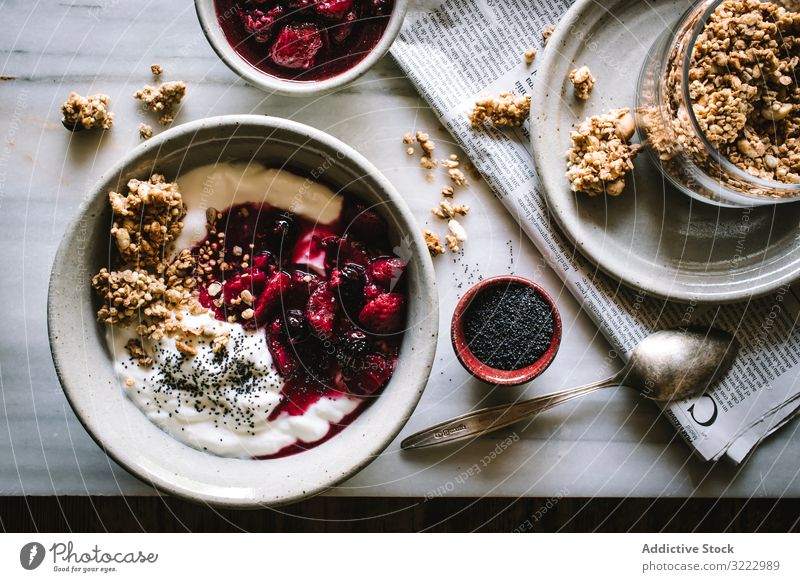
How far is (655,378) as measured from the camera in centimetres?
107

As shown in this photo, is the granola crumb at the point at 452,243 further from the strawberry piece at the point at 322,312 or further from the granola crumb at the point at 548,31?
the granola crumb at the point at 548,31

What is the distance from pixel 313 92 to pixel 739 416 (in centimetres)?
88

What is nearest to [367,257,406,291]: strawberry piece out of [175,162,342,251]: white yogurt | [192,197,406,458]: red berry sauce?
[192,197,406,458]: red berry sauce

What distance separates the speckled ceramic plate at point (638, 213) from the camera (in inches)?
41.6

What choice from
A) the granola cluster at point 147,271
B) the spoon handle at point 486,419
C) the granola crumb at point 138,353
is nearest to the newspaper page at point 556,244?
the spoon handle at point 486,419

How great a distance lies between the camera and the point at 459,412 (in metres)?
1.09

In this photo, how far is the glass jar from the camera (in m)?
0.95

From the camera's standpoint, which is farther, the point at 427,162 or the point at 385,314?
the point at 427,162

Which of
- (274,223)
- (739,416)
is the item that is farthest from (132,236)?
(739,416)

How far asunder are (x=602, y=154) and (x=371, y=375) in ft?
1.67

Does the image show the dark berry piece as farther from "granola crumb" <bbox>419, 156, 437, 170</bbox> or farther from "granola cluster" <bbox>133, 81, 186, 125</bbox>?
"granola crumb" <bbox>419, 156, 437, 170</bbox>

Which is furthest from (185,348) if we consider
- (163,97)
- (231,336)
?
(163,97)

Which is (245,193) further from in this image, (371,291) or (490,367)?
(490,367)
